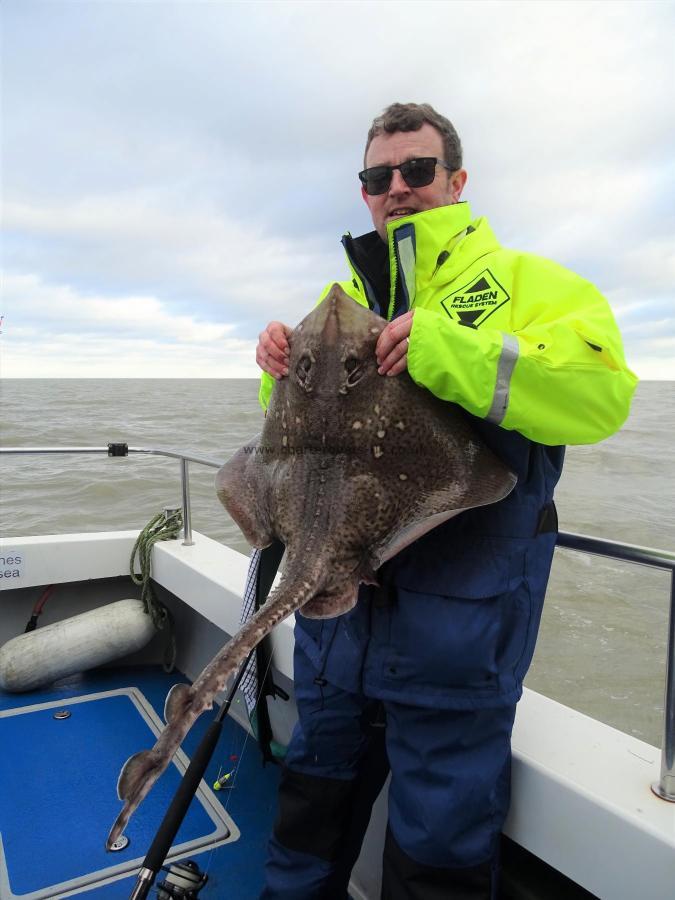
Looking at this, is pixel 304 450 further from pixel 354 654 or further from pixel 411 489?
pixel 354 654

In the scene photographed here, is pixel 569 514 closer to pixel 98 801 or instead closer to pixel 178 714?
pixel 98 801

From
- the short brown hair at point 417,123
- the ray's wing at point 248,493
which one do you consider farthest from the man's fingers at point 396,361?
the short brown hair at point 417,123

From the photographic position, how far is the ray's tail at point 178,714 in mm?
1288

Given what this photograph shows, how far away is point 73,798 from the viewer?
310 cm

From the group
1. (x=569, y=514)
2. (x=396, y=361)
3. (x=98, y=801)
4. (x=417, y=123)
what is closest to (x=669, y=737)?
(x=396, y=361)

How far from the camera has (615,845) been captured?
175 cm

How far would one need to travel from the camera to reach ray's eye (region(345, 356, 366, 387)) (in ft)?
6.23

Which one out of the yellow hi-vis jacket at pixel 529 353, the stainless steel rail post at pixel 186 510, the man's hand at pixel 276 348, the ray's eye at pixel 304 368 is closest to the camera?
the yellow hi-vis jacket at pixel 529 353

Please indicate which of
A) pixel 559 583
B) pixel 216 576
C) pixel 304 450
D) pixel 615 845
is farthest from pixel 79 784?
pixel 559 583

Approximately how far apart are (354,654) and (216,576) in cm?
193

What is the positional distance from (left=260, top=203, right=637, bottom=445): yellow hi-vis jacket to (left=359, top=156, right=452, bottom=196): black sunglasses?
0.42 meters

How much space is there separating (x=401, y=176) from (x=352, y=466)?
3.27ft

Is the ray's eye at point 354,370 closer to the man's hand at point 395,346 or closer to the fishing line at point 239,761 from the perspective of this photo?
the man's hand at point 395,346

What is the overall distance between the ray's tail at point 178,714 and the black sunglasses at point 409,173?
1453 mm
